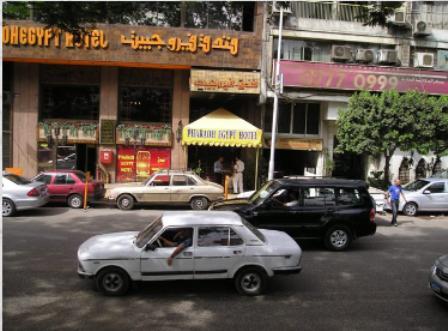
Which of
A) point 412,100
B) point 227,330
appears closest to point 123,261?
point 227,330

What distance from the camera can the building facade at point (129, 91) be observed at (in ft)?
69.2

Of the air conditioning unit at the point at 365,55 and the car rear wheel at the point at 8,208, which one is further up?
the air conditioning unit at the point at 365,55

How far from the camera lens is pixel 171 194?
16609mm

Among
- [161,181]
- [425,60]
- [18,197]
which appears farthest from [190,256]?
[425,60]

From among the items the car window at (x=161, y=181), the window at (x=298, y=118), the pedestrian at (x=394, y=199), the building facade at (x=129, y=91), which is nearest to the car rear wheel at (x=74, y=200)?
the car window at (x=161, y=181)

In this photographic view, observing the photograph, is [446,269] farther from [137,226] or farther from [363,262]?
[137,226]

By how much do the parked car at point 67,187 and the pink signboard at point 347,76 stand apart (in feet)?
35.0

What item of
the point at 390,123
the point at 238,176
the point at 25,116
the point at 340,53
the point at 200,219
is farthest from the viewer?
the point at 340,53

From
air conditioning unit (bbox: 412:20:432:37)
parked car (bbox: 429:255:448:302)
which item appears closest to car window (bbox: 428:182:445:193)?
air conditioning unit (bbox: 412:20:432:37)

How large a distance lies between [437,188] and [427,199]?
1.96 ft

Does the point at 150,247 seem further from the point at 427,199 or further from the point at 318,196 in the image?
the point at 427,199

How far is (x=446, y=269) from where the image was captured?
7.07 m

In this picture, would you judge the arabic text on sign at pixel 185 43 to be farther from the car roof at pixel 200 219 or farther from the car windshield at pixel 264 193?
A: the car roof at pixel 200 219

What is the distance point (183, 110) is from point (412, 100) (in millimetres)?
10532
